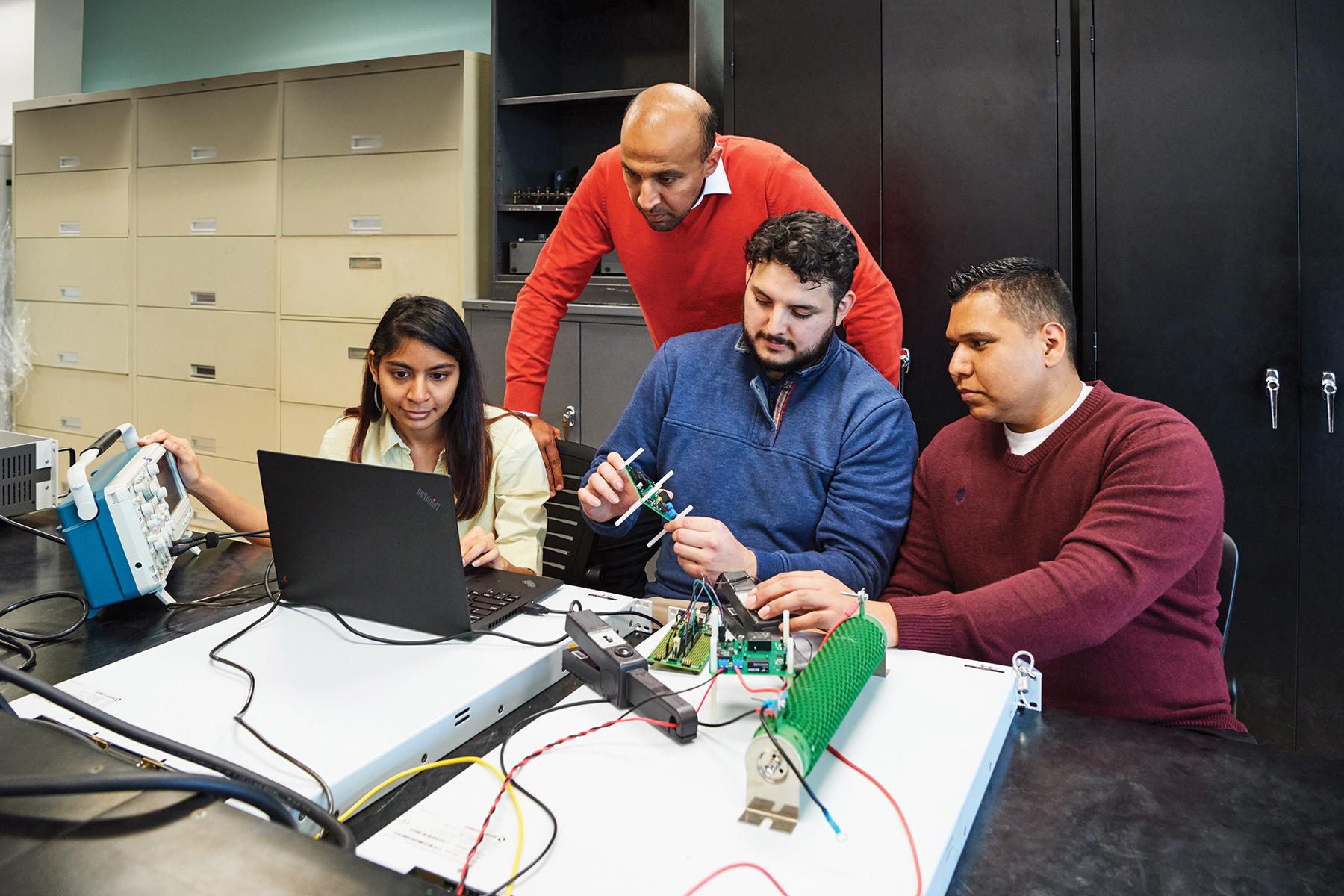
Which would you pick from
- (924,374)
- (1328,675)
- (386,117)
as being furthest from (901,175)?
(386,117)

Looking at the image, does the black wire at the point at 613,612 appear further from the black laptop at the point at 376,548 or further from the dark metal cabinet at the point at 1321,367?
the dark metal cabinet at the point at 1321,367

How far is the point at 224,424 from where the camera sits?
3949mm

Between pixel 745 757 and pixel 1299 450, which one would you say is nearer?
pixel 745 757

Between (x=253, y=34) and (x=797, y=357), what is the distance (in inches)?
148

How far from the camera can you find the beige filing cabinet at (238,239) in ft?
10.9

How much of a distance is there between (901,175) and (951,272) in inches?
11.1

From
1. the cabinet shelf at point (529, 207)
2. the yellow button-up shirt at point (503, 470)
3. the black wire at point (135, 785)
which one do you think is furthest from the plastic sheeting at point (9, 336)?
the black wire at point (135, 785)

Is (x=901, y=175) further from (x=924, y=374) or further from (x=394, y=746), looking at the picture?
(x=394, y=746)

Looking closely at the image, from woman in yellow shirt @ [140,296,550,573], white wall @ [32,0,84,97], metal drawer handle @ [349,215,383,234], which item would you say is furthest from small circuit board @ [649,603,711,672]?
white wall @ [32,0,84,97]

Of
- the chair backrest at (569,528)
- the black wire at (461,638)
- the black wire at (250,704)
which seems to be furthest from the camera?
the chair backrest at (569,528)

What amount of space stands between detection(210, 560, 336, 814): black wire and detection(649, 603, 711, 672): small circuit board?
351 millimetres

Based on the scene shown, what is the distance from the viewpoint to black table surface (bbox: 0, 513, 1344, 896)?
0.72m

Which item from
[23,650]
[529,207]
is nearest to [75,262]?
[529,207]

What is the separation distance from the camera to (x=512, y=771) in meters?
0.80
